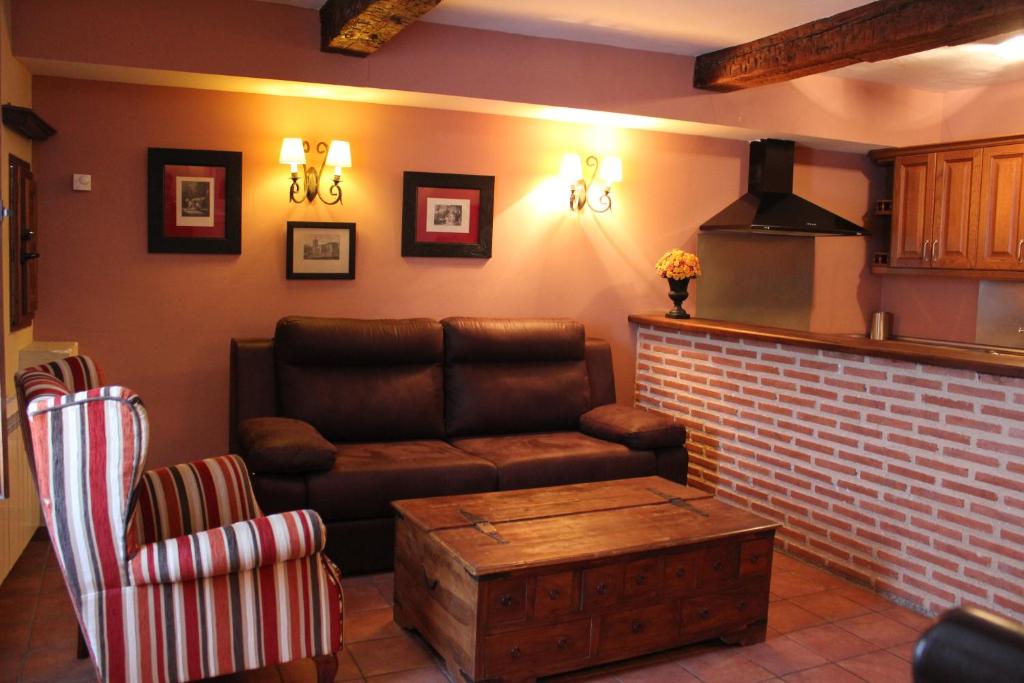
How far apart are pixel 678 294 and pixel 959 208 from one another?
5.95ft

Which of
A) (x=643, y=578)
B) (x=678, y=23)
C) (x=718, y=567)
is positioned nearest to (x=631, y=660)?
(x=643, y=578)

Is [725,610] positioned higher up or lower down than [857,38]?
lower down

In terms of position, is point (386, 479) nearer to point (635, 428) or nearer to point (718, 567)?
point (635, 428)

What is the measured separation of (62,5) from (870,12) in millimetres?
3420

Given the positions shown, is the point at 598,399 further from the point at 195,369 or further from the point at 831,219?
the point at 195,369

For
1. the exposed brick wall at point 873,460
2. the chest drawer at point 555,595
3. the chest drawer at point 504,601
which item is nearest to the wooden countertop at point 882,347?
the exposed brick wall at point 873,460

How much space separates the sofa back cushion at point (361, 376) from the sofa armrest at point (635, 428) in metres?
0.80

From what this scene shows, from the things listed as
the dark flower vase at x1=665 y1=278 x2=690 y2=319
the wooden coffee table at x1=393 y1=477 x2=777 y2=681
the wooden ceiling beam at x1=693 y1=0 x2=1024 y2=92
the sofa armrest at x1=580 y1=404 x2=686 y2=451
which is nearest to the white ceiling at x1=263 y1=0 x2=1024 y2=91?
the wooden ceiling beam at x1=693 y1=0 x2=1024 y2=92

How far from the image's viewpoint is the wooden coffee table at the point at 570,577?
9.07ft

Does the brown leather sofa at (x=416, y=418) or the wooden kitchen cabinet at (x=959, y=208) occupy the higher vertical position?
the wooden kitchen cabinet at (x=959, y=208)

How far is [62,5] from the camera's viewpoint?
379 cm

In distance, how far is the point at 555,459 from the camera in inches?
163

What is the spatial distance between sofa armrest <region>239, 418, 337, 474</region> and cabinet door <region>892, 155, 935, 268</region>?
3945 millimetres

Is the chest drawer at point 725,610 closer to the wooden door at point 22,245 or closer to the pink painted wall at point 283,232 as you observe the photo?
the pink painted wall at point 283,232
